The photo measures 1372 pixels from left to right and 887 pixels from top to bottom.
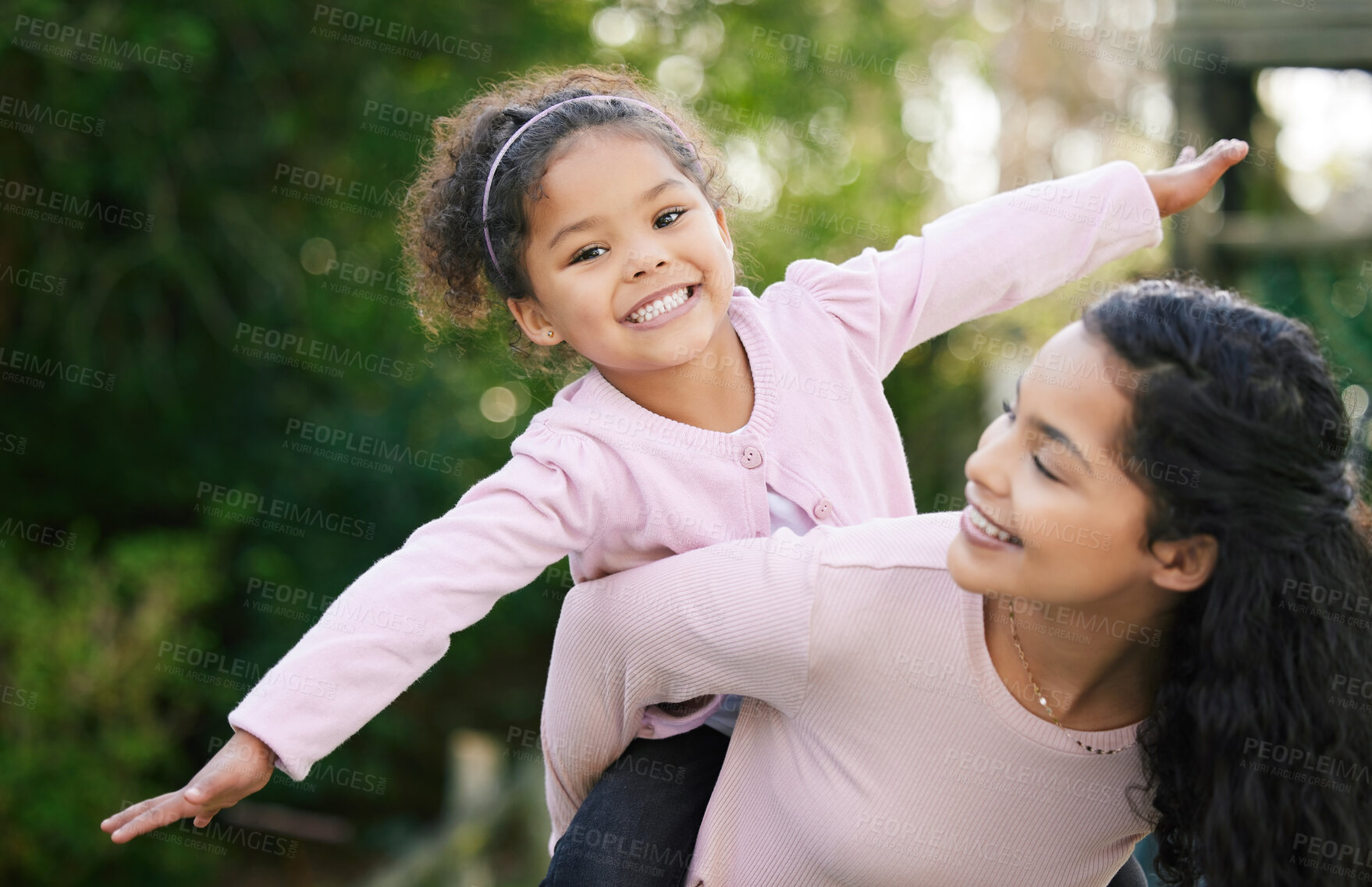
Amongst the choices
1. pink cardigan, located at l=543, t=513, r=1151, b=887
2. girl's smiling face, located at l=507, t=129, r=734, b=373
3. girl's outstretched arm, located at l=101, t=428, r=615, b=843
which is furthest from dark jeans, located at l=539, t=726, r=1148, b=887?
girl's smiling face, located at l=507, t=129, r=734, b=373

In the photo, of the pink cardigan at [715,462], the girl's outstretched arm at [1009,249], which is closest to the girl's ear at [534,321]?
the pink cardigan at [715,462]

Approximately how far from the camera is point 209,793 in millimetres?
1367

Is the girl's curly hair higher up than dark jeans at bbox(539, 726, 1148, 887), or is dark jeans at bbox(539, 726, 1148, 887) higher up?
the girl's curly hair

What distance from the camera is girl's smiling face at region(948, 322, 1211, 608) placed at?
50.9 inches

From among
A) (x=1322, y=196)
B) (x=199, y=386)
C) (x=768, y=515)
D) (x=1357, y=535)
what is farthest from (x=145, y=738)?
(x=1322, y=196)

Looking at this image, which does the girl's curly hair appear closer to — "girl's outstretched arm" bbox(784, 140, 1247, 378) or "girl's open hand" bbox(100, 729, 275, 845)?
"girl's outstretched arm" bbox(784, 140, 1247, 378)

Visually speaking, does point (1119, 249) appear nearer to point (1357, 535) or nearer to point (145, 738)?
point (1357, 535)

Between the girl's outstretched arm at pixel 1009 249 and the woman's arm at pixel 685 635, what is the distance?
493 mm

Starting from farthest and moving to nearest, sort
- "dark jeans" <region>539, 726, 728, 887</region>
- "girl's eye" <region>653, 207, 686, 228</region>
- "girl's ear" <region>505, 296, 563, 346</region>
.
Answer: "girl's ear" <region>505, 296, 563, 346</region>, "girl's eye" <region>653, 207, 686, 228</region>, "dark jeans" <region>539, 726, 728, 887</region>

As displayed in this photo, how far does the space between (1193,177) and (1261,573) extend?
775 mm

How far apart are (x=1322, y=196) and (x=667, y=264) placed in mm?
4366

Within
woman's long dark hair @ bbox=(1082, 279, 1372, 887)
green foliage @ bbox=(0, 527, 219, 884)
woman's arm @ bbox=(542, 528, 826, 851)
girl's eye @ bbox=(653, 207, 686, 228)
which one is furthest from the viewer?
green foliage @ bbox=(0, 527, 219, 884)

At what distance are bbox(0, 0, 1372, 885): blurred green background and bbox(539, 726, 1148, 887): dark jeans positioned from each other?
289cm

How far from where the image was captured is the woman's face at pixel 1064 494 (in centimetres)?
129
